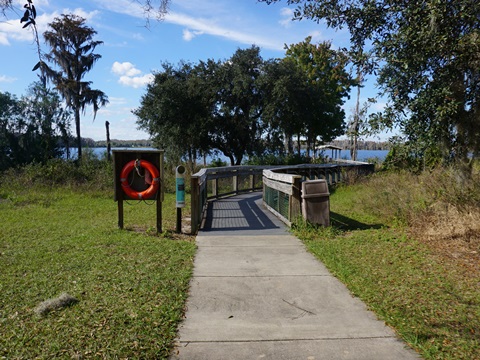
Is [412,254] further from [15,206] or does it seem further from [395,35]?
[15,206]

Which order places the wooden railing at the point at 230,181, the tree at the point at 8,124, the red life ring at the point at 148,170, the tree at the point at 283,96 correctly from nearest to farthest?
the red life ring at the point at 148,170
the wooden railing at the point at 230,181
the tree at the point at 283,96
the tree at the point at 8,124

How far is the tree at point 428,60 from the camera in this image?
21.0 ft

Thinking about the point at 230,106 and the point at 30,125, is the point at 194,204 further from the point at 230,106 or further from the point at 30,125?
the point at 30,125

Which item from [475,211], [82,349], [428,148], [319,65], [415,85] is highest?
[319,65]

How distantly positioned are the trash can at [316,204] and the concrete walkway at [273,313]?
4.86 feet

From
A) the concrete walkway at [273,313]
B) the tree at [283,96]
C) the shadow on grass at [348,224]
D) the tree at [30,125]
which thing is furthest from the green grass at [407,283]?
the tree at [30,125]

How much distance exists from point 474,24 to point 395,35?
48.1 inches

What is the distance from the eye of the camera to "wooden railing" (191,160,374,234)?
9039 millimetres

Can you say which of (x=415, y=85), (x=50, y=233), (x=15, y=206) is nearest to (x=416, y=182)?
(x=415, y=85)

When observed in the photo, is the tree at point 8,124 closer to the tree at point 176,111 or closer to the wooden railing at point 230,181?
the tree at point 176,111

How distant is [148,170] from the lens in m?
8.36

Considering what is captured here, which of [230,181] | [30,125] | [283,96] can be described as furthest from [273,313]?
[30,125]

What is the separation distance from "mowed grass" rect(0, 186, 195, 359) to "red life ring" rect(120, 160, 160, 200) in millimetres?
809

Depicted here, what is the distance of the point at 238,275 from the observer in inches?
226
